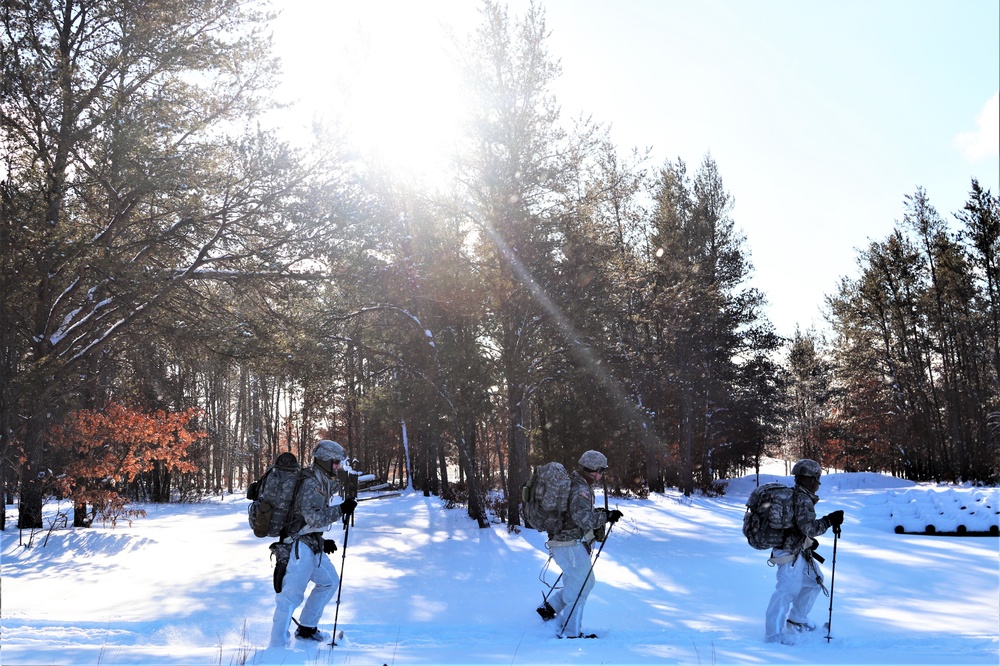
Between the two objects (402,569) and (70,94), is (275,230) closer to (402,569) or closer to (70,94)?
(70,94)

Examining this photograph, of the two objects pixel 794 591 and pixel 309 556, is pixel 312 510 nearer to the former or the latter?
pixel 309 556

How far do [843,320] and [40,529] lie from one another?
3532 cm

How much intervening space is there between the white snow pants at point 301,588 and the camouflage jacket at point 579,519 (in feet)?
7.05

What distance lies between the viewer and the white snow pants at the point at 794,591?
6.38 m

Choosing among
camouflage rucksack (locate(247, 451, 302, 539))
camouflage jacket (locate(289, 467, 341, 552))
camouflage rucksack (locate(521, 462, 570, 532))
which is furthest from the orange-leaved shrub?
camouflage rucksack (locate(521, 462, 570, 532))

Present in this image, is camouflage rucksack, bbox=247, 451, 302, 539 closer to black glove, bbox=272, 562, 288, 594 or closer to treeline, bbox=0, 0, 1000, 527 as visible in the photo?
black glove, bbox=272, 562, 288, 594

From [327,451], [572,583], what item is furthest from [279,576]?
[572,583]

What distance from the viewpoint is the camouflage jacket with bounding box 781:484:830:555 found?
6375 mm

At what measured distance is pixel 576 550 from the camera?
6789 mm

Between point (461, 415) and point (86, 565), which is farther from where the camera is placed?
point (461, 415)

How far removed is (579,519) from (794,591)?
199cm

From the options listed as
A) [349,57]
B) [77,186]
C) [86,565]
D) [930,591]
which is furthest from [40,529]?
[930,591]

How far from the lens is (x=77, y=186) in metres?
11.8

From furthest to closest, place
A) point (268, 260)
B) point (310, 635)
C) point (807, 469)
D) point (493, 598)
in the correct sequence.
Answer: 1. point (268, 260)
2. point (493, 598)
3. point (807, 469)
4. point (310, 635)
